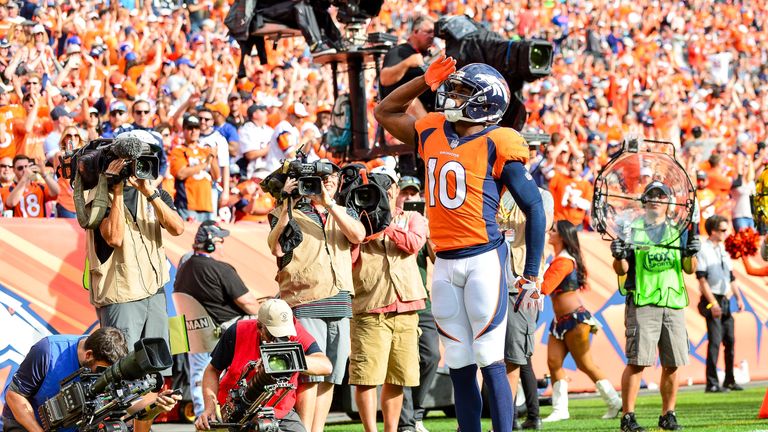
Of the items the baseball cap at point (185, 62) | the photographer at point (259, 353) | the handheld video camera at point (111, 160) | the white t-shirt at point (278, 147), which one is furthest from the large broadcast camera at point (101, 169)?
the baseball cap at point (185, 62)

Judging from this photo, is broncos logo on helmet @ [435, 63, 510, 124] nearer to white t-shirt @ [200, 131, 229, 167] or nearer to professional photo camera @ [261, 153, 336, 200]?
professional photo camera @ [261, 153, 336, 200]

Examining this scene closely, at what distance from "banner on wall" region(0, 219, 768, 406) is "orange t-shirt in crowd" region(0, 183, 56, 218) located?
1110 millimetres

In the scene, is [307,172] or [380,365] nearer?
[307,172]

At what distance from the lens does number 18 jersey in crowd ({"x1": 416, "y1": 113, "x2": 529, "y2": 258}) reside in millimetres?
6316

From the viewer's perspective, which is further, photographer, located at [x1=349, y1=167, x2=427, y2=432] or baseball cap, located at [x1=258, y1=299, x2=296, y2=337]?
photographer, located at [x1=349, y1=167, x2=427, y2=432]

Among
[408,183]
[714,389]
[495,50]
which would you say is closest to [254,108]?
[495,50]

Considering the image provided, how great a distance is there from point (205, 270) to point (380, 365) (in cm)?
204

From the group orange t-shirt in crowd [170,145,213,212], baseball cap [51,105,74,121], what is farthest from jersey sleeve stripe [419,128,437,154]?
baseball cap [51,105,74,121]

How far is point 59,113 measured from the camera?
40.3ft

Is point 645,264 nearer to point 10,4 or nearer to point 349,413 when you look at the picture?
point 349,413

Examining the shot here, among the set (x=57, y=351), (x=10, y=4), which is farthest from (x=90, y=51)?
(x=57, y=351)

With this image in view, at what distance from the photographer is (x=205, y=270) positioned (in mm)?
9711

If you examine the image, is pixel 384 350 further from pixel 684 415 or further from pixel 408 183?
pixel 684 415

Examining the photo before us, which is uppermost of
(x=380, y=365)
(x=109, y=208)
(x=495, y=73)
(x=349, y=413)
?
(x=495, y=73)
